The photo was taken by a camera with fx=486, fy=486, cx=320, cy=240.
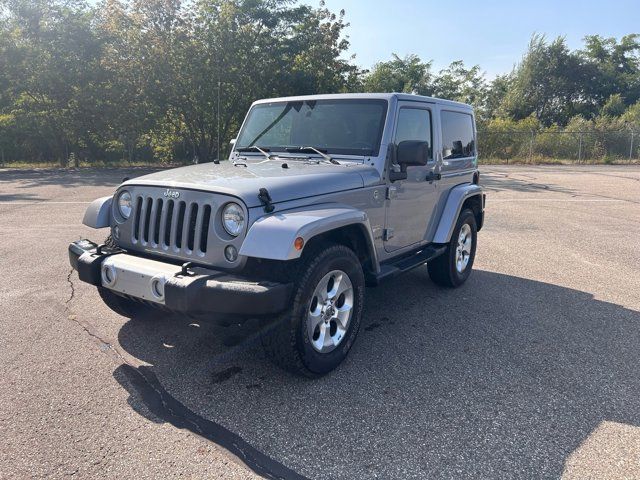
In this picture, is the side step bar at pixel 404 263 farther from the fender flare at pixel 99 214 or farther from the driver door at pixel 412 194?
the fender flare at pixel 99 214

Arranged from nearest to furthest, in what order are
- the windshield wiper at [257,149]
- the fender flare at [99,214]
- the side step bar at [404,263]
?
the fender flare at [99,214] < the side step bar at [404,263] < the windshield wiper at [257,149]

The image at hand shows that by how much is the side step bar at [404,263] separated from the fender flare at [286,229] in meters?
0.74

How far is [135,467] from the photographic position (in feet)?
8.04

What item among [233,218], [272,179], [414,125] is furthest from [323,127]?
[233,218]

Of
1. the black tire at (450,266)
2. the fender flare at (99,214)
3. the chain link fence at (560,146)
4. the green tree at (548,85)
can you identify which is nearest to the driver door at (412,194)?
the black tire at (450,266)

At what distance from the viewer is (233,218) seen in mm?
3105

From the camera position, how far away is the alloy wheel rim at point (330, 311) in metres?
3.30

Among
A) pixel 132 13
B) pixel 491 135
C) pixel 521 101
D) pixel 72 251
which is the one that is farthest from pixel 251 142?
pixel 521 101

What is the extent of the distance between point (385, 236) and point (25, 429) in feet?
9.49

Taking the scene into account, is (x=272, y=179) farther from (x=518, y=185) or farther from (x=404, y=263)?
(x=518, y=185)

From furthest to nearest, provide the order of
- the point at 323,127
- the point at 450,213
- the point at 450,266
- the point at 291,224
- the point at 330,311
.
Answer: the point at 450,266, the point at 450,213, the point at 323,127, the point at 330,311, the point at 291,224

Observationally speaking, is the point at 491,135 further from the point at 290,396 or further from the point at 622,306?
the point at 290,396

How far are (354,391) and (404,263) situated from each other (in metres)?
1.55

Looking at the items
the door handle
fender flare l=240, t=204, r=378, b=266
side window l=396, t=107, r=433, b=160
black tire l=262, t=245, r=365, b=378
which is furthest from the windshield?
black tire l=262, t=245, r=365, b=378
